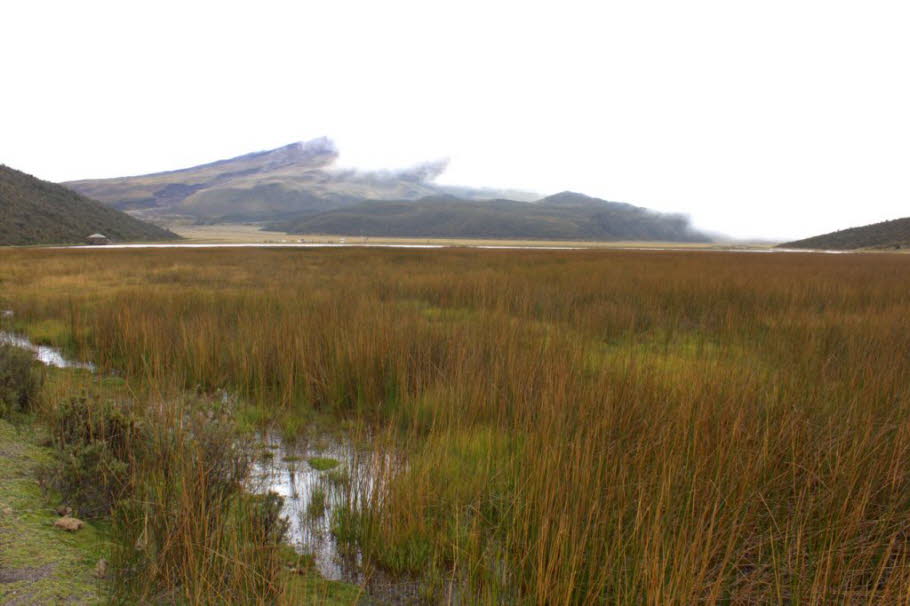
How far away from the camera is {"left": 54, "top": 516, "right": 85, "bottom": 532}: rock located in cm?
230

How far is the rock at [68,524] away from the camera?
2303 mm

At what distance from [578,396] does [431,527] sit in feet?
4.86

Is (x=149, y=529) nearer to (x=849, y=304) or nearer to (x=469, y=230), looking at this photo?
(x=849, y=304)

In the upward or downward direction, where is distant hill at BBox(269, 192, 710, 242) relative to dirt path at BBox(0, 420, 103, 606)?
upward

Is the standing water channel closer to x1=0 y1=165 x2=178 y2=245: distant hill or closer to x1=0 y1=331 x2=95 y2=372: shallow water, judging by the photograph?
x1=0 y1=331 x2=95 y2=372: shallow water

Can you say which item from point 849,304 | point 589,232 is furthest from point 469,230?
point 849,304

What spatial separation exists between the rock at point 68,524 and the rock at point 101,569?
41 cm

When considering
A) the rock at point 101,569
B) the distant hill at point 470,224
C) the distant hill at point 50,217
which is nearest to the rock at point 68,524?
the rock at point 101,569

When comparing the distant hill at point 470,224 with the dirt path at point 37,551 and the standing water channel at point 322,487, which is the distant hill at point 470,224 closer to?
the standing water channel at point 322,487

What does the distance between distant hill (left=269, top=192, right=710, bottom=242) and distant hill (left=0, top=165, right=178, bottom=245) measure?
2708 inches

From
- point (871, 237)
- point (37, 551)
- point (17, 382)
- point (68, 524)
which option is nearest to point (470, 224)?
point (871, 237)

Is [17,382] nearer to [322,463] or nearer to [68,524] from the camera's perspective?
[68,524]

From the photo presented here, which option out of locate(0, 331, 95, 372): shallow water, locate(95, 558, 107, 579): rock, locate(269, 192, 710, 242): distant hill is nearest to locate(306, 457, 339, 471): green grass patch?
locate(95, 558, 107, 579): rock

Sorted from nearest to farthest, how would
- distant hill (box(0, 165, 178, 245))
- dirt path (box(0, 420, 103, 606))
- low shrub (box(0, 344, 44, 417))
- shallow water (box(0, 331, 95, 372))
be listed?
dirt path (box(0, 420, 103, 606)), low shrub (box(0, 344, 44, 417)), shallow water (box(0, 331, 95, 372)), distant hill (box(0, 165, 178, 245))
